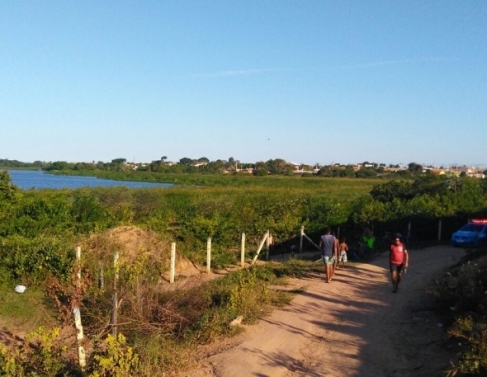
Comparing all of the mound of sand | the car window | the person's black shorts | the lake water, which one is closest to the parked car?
the car window

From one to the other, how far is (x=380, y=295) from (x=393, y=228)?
14.6 m

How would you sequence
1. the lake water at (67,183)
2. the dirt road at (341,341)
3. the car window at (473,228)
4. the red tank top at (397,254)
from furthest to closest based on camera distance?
1. the lake water at (67,183)
2. the car window at (473,228)
3. the red tank top at (397,254)
4. the dirt road at (341,341)

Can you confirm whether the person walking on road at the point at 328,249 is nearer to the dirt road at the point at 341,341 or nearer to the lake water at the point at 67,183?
the dirt road at the point at 341,341

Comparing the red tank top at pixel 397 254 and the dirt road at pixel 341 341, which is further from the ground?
the red tank top at pixel 397 254

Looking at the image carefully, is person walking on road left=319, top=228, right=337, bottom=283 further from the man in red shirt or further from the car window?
the car window

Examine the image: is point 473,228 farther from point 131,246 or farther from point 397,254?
point 131,246

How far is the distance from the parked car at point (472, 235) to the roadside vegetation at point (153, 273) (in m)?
2.45

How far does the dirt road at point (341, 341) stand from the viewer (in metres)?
8.62

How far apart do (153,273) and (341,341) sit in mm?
5758

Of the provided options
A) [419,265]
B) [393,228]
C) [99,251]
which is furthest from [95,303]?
[393,228]

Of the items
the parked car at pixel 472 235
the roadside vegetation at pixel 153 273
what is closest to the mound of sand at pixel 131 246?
the roadside vegetation at pixel 153 273

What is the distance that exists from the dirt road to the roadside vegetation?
1.69ft

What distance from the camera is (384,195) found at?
129 ft

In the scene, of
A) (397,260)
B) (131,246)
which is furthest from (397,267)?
(131,246)
